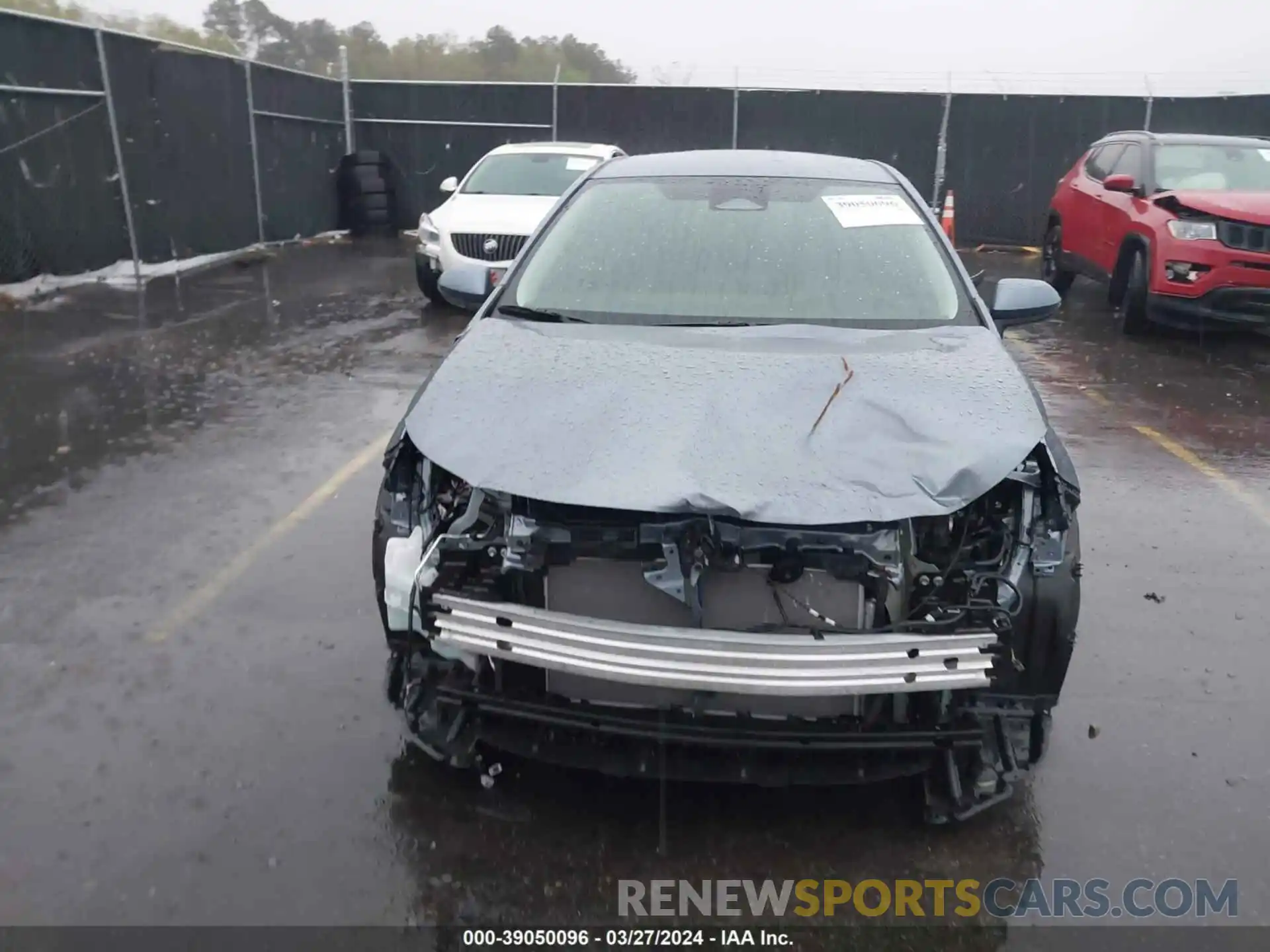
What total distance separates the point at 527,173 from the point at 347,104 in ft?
26.7

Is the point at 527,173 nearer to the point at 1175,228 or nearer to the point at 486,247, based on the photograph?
the point at 486,247

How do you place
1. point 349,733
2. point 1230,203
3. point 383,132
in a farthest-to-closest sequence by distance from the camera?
point 383,132 < point 1230,203 < point 349,733

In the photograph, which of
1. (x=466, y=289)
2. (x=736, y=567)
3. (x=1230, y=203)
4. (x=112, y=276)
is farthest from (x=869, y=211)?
(x=112, y=276)

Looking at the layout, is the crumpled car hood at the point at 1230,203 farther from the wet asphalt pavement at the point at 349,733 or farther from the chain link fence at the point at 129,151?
the chain link fence at the point at 129,151

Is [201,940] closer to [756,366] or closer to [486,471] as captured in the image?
[486,471]

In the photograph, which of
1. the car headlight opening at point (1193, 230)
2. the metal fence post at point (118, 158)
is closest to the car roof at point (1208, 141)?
the car headlight opening at point (1193, 230)

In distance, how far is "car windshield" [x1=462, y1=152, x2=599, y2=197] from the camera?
36.2 feet

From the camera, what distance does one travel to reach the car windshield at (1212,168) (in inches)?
359

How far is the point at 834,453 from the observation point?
2611 mm

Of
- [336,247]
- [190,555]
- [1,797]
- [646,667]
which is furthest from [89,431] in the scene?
[336,247]

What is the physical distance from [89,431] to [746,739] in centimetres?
504

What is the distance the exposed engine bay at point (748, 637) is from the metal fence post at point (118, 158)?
10.00 metres

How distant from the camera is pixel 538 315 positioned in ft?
11.9

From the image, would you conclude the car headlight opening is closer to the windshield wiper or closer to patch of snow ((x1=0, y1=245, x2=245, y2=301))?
the windshield wiper
